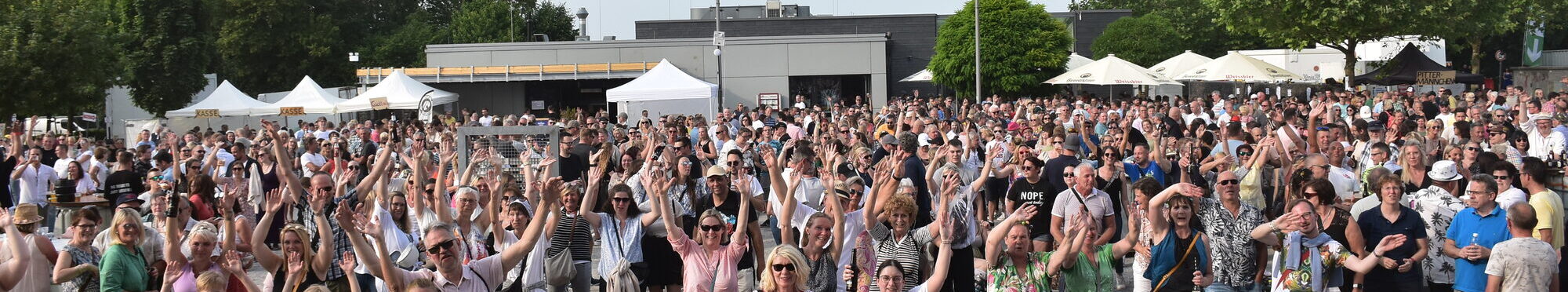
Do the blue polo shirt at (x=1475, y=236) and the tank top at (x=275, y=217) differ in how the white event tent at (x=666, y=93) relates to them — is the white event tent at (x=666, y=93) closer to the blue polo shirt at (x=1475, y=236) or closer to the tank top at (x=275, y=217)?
the tank top at (x=275, y=217)

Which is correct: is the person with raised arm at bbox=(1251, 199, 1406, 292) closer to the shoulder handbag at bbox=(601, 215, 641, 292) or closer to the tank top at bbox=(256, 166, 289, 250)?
the shoulder handbag at bbox=(601, 215, 641, 292)

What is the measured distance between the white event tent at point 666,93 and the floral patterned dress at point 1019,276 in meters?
20.0

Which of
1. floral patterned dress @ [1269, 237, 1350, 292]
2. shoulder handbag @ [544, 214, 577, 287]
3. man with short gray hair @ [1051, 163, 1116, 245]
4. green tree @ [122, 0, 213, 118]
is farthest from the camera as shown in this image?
green tree @ [122, 0, 213, 118]

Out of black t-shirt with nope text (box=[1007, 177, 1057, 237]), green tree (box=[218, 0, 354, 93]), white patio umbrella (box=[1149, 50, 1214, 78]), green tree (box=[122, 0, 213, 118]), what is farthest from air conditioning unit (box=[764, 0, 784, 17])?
black t-shirt with nope text (box=[1007, 177, 1057, 237])

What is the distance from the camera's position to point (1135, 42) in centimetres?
4559

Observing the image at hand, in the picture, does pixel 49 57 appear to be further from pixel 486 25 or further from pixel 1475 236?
pixel 486 25

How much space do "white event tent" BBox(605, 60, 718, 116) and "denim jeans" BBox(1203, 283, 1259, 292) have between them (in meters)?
19.8

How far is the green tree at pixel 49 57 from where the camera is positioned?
26.6 metres

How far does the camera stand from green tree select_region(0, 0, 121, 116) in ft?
87.3

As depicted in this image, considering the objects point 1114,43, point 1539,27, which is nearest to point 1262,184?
point 1114,43

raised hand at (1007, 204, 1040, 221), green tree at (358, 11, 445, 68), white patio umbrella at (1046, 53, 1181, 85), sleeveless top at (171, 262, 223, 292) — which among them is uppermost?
green tree at (358, 11, 445, 68)

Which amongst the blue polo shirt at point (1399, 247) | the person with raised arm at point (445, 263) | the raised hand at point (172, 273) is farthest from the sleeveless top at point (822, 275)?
the raised hand at point (172, 273)

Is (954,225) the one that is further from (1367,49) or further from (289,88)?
(289,88)

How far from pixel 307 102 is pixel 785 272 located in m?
23.9
